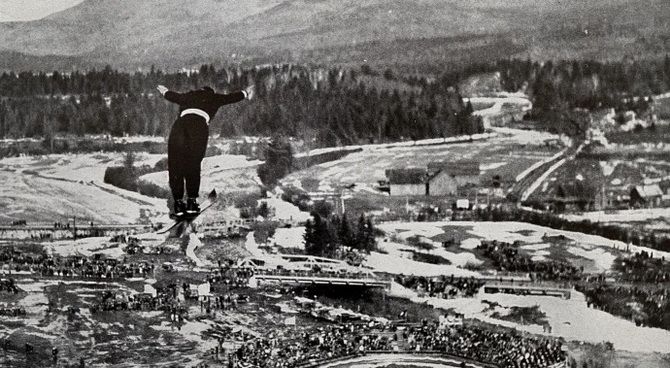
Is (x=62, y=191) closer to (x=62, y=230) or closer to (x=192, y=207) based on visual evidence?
(x=62, y=230)

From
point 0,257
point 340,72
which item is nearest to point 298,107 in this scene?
point 340,72

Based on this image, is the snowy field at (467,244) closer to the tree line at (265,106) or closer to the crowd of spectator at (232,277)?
the crowd of spectator at (232,277)

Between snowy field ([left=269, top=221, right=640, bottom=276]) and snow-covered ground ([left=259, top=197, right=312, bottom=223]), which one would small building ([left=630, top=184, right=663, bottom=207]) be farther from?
snow-covered ground ([left=259, top=197, right=312, bottom=223])

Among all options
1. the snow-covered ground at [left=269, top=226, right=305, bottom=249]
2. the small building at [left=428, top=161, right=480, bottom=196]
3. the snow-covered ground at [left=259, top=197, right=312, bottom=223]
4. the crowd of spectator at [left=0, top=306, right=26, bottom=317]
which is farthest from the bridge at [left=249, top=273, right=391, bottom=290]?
Result: the crowd of spectator at [left=0, top=306, right=26, bottom=317]

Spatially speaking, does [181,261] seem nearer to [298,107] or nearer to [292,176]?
[292,176]

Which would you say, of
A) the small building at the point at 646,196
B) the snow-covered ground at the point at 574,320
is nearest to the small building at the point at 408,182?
the snow-covered ground at the point at 574,320

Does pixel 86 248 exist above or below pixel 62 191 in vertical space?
below

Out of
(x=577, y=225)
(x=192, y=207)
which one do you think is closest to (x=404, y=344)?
(x=577, y=225)
